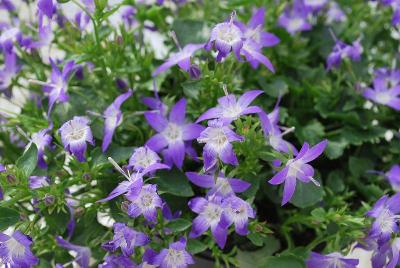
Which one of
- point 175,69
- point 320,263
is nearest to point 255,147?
point 320,263

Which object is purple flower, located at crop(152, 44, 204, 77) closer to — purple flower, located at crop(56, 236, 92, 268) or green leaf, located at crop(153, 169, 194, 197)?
green leaf, located at crop(153, 169, 194, 197)

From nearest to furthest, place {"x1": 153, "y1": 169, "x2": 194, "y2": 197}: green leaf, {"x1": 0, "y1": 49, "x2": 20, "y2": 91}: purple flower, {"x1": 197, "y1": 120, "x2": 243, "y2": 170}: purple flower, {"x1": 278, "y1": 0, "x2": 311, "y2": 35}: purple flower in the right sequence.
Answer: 1. {"x1": 197, "y1": 120, "x2": 243, "y2": 170}: purple flower
2. {"x1": 153, "y1": 169, "x2": 194, "y2": 197}: green leaf
3. {"x1": 0, "y1": 49, "x2": 20, "y2": 91}: purple flower
4. {"x1": 278, "y1": 0, "x2": 311, "y2": 35}: purple flower

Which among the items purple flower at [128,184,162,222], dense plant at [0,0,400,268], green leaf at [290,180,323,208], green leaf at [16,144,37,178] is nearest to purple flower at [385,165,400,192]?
dense plant at [0,0,400,268]

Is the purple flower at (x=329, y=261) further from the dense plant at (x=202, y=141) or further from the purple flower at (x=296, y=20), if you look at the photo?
the purple flower at (x=296, y=20)

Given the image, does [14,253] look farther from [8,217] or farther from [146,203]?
[146,203]

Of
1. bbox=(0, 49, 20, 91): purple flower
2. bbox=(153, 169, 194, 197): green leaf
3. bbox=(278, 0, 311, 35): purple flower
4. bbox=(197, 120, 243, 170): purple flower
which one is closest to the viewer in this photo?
bbox=(197, 120, 243, 170): purple flower
